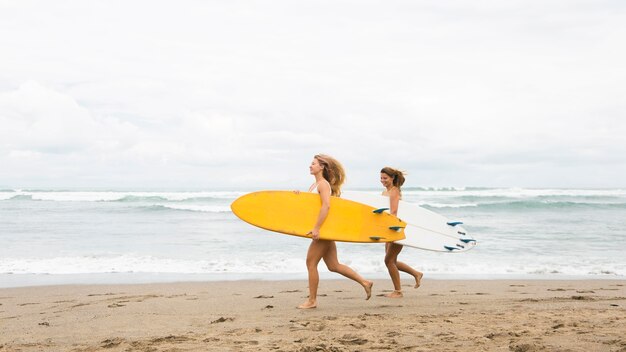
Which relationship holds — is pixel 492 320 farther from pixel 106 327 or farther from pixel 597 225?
pixel 597 225

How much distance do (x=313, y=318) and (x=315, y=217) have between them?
1.41m

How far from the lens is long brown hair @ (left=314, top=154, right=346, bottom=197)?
542cm

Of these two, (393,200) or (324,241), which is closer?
(324,241)

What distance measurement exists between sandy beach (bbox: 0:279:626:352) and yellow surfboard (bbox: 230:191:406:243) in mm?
739

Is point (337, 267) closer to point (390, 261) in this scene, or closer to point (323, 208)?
point (323, 208)

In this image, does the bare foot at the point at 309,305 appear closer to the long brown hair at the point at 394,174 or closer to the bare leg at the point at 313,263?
the bare leg at the point at 313,263

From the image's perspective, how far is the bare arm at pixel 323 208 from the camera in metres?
5.33

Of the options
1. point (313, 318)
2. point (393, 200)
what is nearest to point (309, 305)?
point (313, 318)

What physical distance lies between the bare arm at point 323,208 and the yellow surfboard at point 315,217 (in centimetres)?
41

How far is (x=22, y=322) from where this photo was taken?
5.00 meters

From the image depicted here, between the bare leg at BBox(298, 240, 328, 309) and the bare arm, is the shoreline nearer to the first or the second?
the bare leg at BBox(298, 240, 328, 309)

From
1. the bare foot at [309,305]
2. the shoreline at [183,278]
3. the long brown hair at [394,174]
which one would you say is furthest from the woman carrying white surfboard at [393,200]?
the shoreline at [183,278]

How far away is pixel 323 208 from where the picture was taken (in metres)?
5.39

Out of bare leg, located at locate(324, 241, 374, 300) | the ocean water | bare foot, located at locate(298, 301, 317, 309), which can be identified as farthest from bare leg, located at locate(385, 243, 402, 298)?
the ocean water
